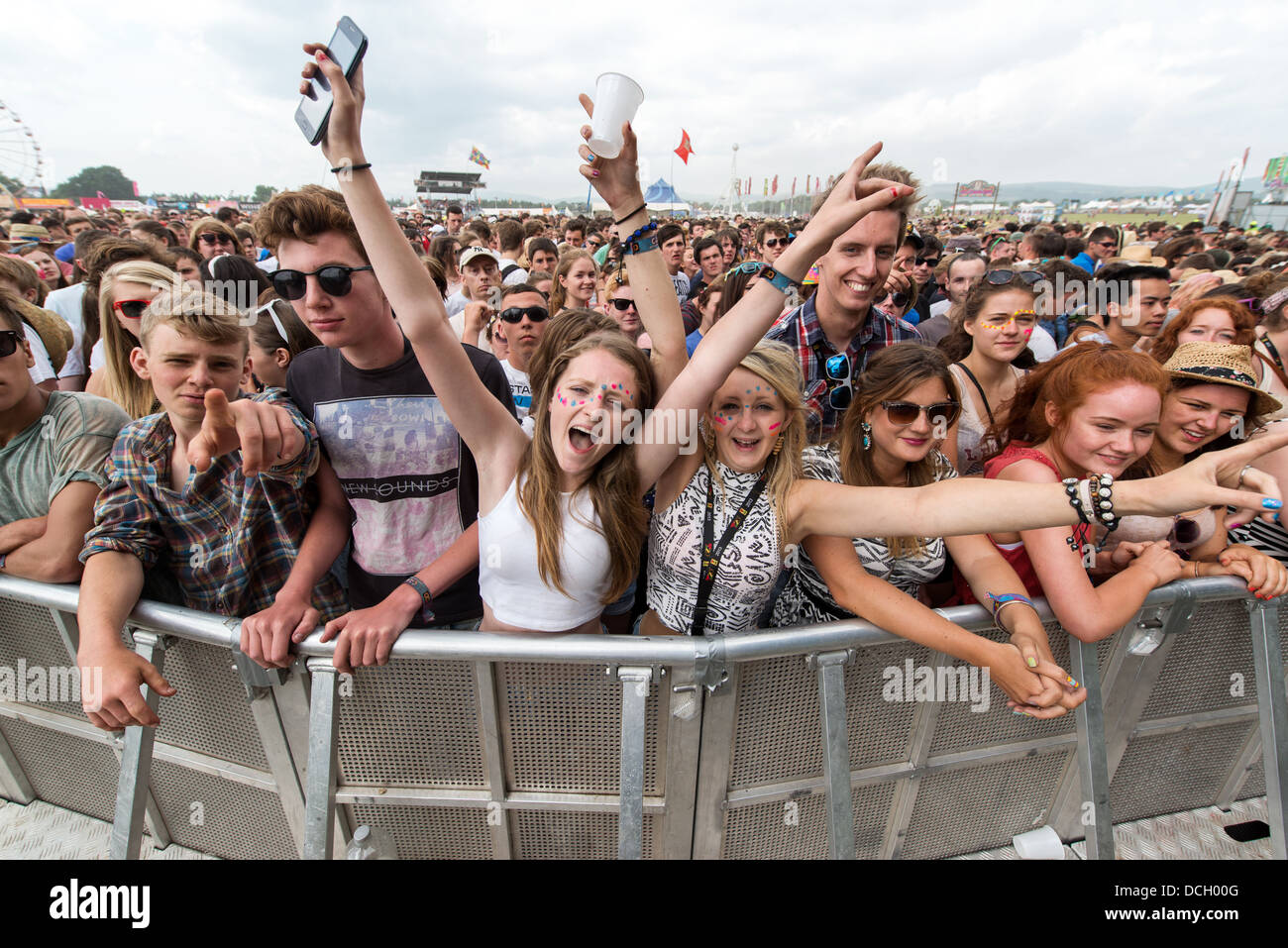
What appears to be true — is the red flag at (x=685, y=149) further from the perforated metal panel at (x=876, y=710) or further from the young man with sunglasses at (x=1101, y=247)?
the perforated metal panel at (x=876, y=710)

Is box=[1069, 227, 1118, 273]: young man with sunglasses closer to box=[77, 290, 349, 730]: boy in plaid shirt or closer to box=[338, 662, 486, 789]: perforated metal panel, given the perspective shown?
box=[338, 662, 486, 789]: perforated metal panel

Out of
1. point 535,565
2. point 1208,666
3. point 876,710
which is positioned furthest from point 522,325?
point 1208,666

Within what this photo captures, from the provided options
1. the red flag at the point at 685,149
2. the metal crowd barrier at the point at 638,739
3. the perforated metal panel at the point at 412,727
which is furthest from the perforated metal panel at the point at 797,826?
the red flag at the point at 685,149

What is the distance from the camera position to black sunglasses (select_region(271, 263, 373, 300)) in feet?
5.97

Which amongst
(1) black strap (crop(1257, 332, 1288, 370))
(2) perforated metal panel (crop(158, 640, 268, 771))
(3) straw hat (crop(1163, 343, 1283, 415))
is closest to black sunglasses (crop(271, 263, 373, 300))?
(2) perforated metal panel (crop(158, 640, 268, 771))

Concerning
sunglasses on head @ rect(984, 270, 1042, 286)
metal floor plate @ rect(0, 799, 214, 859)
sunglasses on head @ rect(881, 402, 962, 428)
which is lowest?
metal floor plate @ rect(0, 799, 214, 859)

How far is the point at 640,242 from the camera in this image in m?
1.87

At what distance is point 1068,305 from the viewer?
196 inches

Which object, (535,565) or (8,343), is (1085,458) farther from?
(8,343)

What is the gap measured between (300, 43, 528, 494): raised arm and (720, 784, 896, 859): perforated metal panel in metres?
1.44
